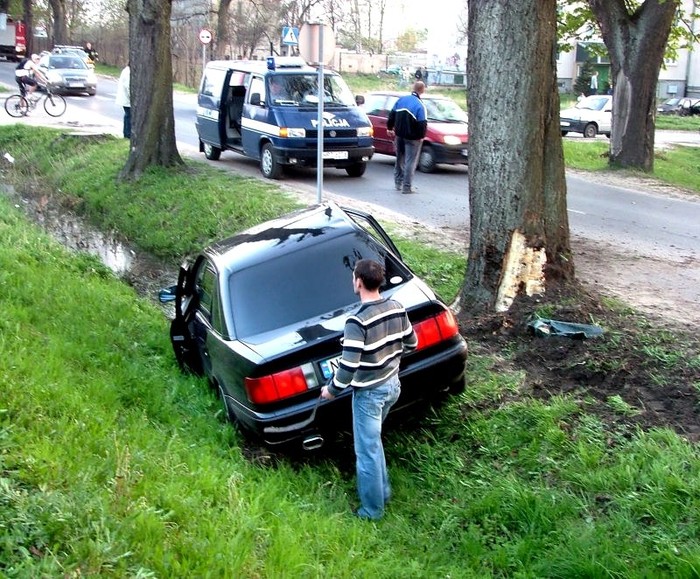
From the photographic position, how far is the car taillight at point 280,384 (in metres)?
5.31

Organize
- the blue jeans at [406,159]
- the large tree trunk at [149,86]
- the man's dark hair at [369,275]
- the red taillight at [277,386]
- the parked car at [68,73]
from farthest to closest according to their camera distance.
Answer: the parked car at [68,73] < the large tree trunk at [149,86] < the blue jeans at [406,159] < the red taillight at [277,386] < the man's dark hair at [369,275]

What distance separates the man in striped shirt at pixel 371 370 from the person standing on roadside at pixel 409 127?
10.4m

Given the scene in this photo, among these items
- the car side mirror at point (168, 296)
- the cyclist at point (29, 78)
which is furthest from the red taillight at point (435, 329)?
the cyclist at point (29, 78)

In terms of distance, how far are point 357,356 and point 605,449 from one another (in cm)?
168

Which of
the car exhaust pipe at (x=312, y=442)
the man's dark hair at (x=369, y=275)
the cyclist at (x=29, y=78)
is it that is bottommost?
the car exhaust pipe at (x=312, y=442)

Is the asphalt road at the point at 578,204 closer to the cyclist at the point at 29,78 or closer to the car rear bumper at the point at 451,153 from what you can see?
the car rear bumper at the point at 451,153

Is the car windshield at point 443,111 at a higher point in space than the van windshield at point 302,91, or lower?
lower

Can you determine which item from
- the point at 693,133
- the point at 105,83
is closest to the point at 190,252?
the point at 693,133

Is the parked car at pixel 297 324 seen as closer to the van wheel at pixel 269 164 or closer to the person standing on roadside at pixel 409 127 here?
the person standing on roadside at pixel 409 127

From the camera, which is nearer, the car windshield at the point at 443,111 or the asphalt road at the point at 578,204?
the asphalt road at the point at 578,204

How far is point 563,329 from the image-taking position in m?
6.96

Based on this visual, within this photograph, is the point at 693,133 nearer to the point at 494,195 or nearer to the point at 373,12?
the point at 494,195

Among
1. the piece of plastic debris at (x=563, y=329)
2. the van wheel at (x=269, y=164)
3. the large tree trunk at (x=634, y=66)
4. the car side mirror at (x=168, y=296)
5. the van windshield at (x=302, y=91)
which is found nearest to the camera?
the piece of plastic debris at (x=563, y=329)

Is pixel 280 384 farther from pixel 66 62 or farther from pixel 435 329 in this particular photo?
pixel 66 62
